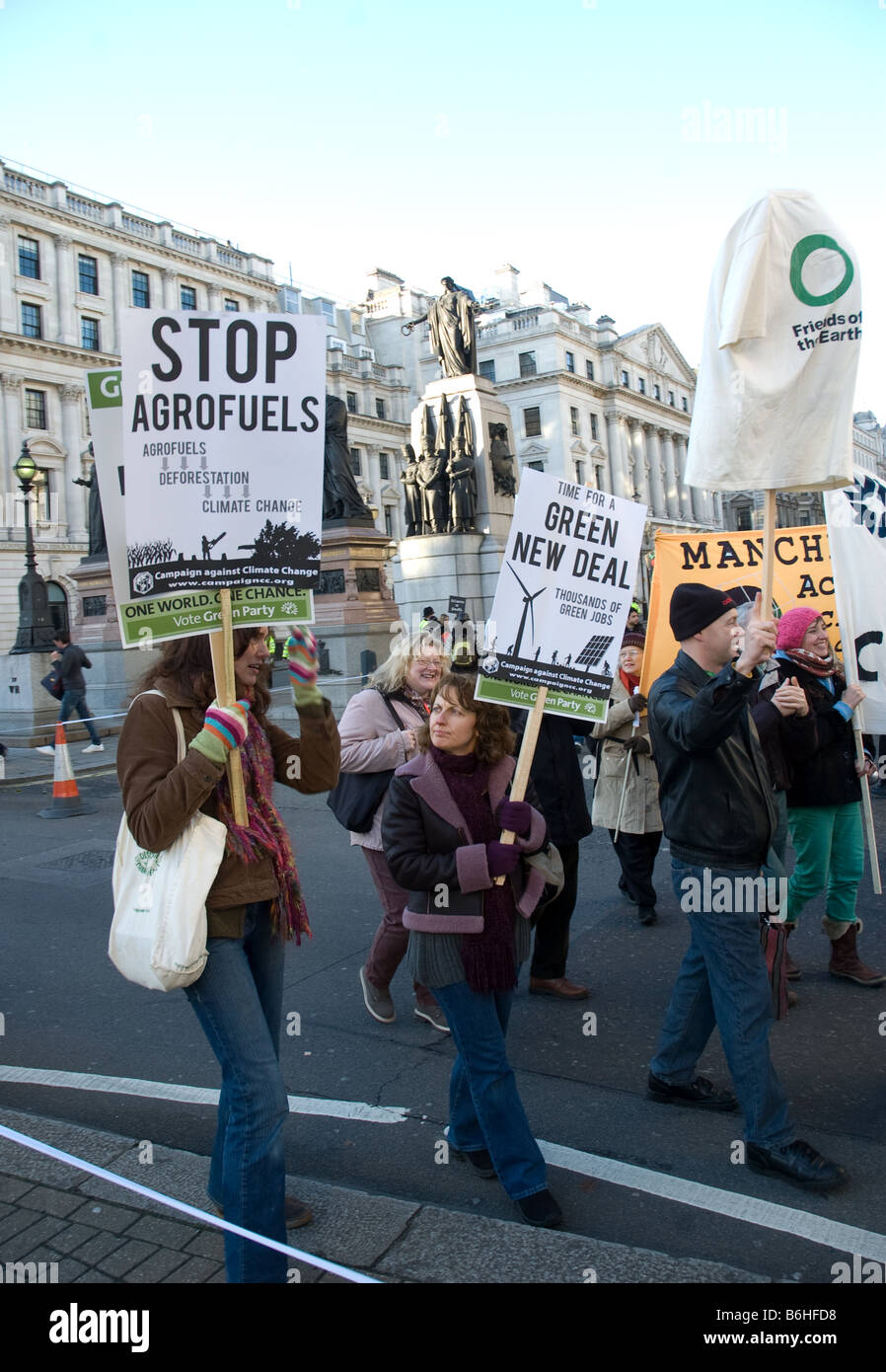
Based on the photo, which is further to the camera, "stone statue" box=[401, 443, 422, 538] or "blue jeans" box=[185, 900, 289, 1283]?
"stone statue" box=[401, 443, 422, 538]

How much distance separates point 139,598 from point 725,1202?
2702mm

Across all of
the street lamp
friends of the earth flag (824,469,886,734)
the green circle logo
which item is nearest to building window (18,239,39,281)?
the street lamp

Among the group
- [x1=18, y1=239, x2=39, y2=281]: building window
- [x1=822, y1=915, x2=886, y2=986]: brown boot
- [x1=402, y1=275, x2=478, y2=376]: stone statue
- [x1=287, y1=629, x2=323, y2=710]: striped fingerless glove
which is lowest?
[x1=822, y1=915, x2=886, y2=986]: brown boot

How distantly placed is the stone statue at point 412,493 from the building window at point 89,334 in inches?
1522

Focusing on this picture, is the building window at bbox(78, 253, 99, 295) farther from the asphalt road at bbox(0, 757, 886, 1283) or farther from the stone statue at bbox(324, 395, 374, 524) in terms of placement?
the asphalt road at bbox(0, 757, 886, 1283)

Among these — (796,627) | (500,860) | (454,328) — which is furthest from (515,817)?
(454,328)

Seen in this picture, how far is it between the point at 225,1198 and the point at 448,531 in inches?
717

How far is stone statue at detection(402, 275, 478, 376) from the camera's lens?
2070 centimetres

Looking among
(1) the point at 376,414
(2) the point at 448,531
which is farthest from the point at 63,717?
(1) the point at 376,414

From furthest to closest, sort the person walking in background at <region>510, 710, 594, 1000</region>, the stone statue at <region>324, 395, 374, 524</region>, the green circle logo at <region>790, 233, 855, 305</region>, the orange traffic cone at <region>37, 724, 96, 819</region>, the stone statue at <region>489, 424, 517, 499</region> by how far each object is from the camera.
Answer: the stone statue at <region>489, 424, 517, 499</region>
the stone statue at <region>324, 395, 374, 524</region>
the orange traffic cone at <region>37, 724, 96, 819</region>
the person walking in background at <region>510, 710, 594, 1000</region>
the green circle logo at <region>790, 233, 855, 305</region>

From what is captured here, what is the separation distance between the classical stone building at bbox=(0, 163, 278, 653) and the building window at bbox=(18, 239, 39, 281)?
5cm

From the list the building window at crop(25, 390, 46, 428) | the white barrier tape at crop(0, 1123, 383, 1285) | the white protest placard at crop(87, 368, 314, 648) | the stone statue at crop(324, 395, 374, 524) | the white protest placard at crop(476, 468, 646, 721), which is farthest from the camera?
the building window at crop(25, 390, 46, 428)

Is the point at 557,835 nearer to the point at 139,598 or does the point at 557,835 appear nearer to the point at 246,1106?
the point at 246,1106

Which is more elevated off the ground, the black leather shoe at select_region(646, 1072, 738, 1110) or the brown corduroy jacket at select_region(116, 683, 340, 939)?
the brown corduroy jacket at select_region(116, 683, 340, 939)
